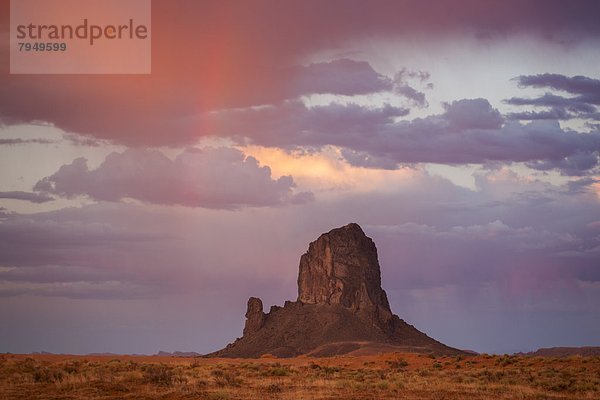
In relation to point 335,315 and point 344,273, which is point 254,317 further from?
point 344,273

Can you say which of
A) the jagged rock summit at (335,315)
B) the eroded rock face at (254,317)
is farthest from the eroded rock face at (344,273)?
the eroded rock face at (254,317)

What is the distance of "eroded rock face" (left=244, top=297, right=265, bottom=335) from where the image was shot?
164m

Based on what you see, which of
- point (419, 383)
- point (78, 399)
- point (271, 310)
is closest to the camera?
point (78, 399)

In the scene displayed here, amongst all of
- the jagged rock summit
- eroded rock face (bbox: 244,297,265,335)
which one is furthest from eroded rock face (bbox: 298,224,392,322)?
eroded rock face (bbox: 244,297,265,335)

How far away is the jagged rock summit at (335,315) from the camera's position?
5945 inches

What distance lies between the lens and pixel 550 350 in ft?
501

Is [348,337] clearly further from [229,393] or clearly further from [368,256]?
[229,393]

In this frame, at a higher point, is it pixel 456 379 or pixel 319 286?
pixel 319 286

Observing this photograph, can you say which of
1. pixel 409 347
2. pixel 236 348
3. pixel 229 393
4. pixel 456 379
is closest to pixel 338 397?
pixel 229 393

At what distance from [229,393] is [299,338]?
117 meters

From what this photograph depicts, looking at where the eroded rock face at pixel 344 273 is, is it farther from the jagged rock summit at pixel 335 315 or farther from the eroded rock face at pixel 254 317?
the eroded rock face at pixel 254 317

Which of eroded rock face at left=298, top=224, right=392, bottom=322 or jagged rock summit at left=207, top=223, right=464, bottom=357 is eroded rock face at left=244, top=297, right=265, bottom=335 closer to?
jagged rock summit at left=207, top=223, right=464, bottom=357

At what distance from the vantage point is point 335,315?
161 m

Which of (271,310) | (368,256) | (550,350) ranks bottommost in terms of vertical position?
(550,350)
